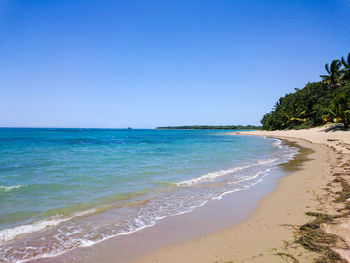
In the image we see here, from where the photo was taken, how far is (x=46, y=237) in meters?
4.84

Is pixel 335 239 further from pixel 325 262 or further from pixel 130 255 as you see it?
pixel 130 255

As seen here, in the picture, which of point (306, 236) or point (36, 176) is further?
point (36, 176)

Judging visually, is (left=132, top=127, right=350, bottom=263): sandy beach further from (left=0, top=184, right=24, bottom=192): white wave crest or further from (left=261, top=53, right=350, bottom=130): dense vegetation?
(left=261, top=53, right=350, bottom=130): dense vegetation

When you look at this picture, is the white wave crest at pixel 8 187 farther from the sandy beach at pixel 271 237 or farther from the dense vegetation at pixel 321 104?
the dense vegetation at pixel 321 104

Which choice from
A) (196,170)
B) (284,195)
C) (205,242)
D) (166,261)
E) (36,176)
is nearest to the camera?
(166,261)

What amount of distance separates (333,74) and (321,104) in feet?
29.7

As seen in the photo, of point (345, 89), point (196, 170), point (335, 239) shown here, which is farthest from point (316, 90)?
point (335, 239)

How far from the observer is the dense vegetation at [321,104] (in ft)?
110

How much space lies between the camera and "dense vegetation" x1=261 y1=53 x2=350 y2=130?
33656mm

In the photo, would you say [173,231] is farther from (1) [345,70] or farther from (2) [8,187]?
(1) [345,70]

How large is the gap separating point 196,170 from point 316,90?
58.4m

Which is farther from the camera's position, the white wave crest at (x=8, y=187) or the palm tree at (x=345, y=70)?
the palm tree at (x=345, y=70)

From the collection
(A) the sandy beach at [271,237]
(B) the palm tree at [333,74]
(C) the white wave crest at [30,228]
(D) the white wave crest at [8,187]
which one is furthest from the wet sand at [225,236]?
(B) the palm tree at [333,74]

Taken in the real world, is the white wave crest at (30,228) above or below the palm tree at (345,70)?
below
